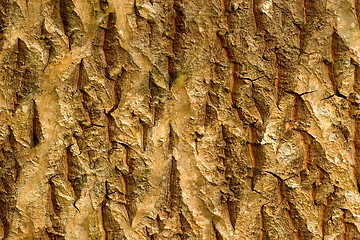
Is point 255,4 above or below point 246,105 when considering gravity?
above

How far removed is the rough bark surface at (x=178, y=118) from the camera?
871 mm

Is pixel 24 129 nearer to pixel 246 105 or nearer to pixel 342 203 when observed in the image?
pixel 246 105

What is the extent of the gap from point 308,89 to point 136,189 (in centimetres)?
44

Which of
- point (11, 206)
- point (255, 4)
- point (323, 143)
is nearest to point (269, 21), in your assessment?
point (255, 4)

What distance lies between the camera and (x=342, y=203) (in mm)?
911

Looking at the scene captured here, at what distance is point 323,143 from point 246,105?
0.19 meters

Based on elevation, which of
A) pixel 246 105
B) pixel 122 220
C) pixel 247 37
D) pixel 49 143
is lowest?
pixel 122 220

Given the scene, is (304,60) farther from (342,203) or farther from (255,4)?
(342,203)

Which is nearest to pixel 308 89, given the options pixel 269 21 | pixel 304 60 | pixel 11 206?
pixel 304 60

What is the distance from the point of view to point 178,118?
2.91 feet

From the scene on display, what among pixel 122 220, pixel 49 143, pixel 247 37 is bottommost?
pixel 122 220

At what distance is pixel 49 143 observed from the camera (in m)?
0.87

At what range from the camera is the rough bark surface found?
871mm

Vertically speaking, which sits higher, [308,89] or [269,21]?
[269,21]
